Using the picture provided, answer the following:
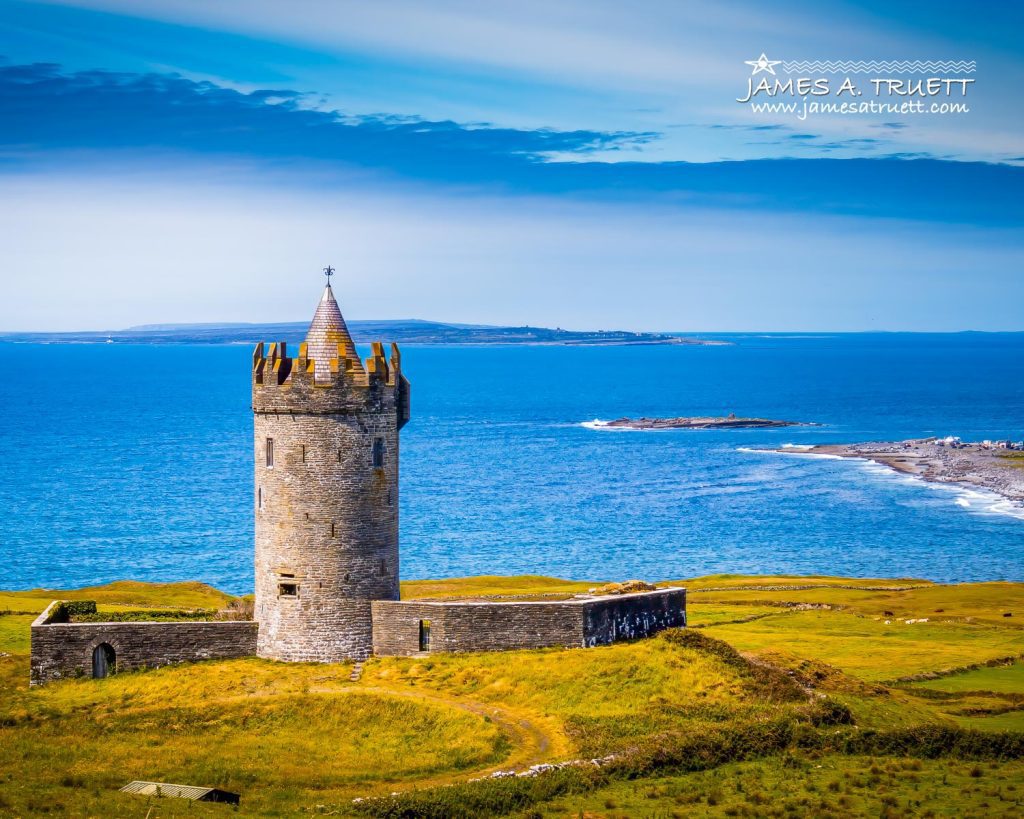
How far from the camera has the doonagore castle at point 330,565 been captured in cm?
3228

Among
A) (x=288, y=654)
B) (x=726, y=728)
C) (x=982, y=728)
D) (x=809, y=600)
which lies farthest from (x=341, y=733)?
(x=809, y=600)

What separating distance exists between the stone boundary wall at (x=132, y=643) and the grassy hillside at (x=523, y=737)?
0.57 metres

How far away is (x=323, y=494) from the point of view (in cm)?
3228

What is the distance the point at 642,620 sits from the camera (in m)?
33.5

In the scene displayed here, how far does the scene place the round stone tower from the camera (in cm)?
3231

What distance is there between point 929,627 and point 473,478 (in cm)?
9398

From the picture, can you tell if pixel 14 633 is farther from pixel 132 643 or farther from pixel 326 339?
pixel 326 339

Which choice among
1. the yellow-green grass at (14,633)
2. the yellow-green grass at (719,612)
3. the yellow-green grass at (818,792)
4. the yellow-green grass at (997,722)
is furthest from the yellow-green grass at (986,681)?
the yellow-green grass at (14,633)

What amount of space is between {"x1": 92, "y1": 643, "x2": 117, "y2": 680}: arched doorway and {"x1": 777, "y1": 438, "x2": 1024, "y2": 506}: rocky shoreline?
11160 centimetres

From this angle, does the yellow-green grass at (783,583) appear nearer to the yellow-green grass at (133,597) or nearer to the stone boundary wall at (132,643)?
the yellow-green grass at (133,597)

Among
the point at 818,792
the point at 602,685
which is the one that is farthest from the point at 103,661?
the point at 818,792

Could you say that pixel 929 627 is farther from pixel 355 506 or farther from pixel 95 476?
pixel 95 476

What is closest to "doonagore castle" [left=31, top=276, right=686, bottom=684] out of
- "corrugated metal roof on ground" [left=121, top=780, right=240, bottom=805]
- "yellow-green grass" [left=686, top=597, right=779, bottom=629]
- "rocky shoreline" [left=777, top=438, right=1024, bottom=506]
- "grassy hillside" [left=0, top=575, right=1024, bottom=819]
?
"grassy hillside" [left=0, top=575, right=1024, bottom=819]

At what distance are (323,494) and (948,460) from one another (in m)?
139
